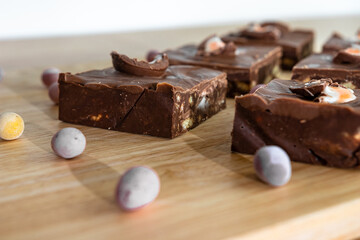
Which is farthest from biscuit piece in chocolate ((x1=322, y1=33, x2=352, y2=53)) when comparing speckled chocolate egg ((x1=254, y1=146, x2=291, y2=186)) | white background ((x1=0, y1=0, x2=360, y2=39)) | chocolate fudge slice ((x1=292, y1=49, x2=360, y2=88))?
white background ((x1=0, y1=0, x2=360, y2=39))

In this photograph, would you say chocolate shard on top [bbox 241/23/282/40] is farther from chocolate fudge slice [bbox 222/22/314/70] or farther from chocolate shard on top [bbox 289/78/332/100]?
chocolate shard on top [bbox 289/78/332/100]

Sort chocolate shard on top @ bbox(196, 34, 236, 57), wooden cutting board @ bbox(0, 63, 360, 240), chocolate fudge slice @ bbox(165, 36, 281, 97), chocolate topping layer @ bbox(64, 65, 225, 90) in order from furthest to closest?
chocolate shard on top @ bbox(196, 34, 236, 57) < chocolate fudge slice @ bbox(165, 36, 281, 97) < chocolate topping layer @ bbox(64, 65, 225, 90) < wooden cutting board @ bbox(0, 63, 360, 240)

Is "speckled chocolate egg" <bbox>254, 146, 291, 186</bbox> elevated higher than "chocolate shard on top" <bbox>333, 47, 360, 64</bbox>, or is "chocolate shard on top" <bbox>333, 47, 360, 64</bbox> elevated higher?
"chocolate shard on top" <bbox>333, 47, 360, 64</bbox>

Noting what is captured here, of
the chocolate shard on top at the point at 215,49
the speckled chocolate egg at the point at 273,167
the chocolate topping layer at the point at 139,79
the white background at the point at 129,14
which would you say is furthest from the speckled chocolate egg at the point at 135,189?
the white background at the point at 129,14

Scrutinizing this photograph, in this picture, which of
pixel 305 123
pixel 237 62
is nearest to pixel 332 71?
pixel 237 62

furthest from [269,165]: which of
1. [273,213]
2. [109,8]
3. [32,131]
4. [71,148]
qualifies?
[109,8]

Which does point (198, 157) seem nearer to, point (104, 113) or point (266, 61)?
point (104, 113)

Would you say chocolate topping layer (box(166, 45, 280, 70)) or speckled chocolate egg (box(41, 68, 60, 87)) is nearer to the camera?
chocolate topping layer (box(166, 45, 280, 70))
